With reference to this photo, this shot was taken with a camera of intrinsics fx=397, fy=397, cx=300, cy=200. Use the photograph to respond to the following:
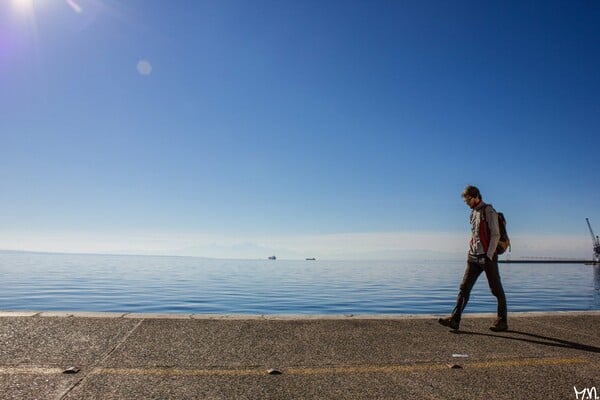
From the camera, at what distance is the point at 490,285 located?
6.27m

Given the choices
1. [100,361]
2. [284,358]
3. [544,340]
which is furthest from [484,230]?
[100,361]

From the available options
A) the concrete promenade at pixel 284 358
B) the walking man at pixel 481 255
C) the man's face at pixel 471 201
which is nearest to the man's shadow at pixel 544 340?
the concrete promenade at pixel 284 358

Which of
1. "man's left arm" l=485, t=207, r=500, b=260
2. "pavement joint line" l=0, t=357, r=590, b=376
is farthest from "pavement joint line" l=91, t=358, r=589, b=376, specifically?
"man's left arm" l=485, t=207, r=500, b=260

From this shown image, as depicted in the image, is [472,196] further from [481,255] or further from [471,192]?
[481,255]

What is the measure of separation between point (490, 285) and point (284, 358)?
3.82m

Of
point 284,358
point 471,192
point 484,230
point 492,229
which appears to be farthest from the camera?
point 471,192

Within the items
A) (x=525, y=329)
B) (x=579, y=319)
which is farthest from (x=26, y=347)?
(x=579, y=319)

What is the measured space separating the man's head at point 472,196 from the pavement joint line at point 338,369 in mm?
2731

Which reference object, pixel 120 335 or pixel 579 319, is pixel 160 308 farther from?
pixel 579 319

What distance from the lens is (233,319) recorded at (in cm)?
570

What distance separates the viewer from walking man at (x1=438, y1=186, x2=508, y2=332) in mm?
5866

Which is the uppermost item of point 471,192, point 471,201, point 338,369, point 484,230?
point 471,192

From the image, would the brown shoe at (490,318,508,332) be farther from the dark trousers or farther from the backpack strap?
the backpack strap

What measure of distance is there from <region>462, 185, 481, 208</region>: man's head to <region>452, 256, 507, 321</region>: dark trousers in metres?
0.92
